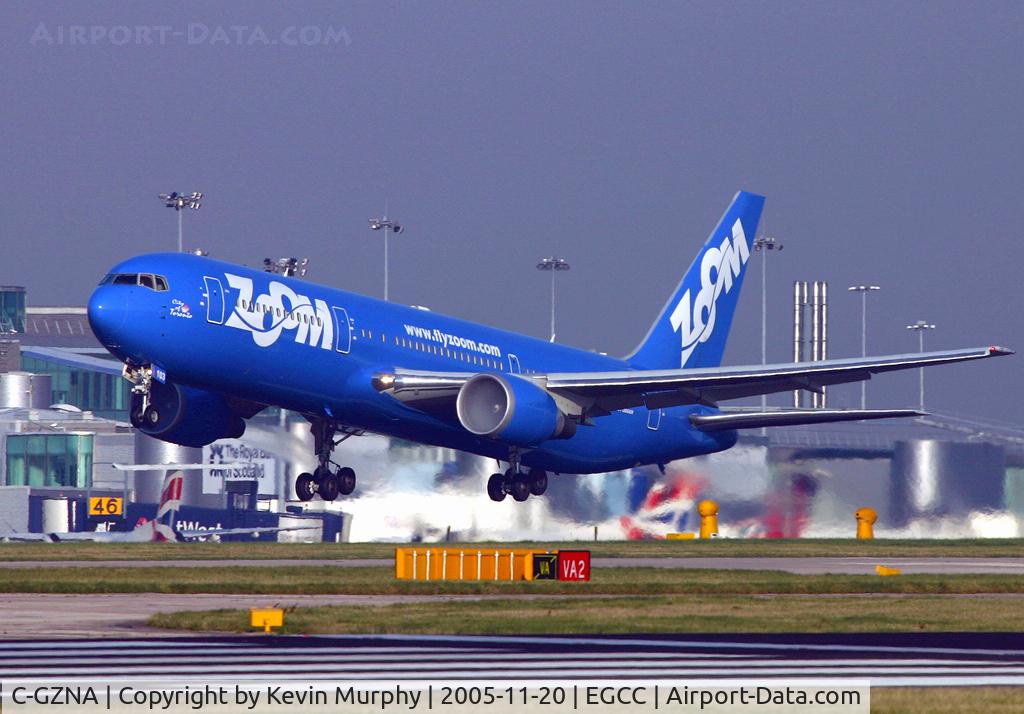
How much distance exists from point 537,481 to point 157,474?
38.5 m

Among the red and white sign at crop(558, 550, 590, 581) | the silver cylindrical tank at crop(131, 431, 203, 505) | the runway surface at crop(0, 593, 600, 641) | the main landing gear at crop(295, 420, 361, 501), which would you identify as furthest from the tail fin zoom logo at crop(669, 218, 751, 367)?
the silver cylindrical tank at crop(131, 431, 203, 505)

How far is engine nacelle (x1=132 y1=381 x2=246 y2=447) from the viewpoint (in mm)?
42812

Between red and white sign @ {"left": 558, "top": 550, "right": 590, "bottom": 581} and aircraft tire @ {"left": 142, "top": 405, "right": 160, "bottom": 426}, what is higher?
aircraft tire @ {"left": 142, "top": 405, "right": 160, "bottom": 426}

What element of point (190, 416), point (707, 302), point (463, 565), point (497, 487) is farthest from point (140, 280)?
point (707, 302)

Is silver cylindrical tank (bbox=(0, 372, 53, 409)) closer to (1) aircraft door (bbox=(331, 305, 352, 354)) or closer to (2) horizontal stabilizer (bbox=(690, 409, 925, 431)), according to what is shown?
(2) horizontal stabilizer (bbox=(690, 409, 925, 431))

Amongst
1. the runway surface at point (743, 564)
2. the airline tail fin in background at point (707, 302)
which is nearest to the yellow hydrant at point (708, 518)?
the airline tail fin in background at point (707, 302)

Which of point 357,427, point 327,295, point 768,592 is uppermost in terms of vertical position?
point 327,295

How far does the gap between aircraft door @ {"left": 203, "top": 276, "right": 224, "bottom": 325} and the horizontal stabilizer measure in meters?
17.4

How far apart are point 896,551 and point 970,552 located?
228 centimetres

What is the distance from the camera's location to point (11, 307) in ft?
388

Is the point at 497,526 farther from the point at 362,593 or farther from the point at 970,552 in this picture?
the point at 362,593

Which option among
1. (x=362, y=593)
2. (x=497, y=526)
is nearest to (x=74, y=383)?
(x=497, y=526)

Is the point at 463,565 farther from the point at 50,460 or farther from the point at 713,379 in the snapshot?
the point at 50,460

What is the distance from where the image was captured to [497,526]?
173ft
